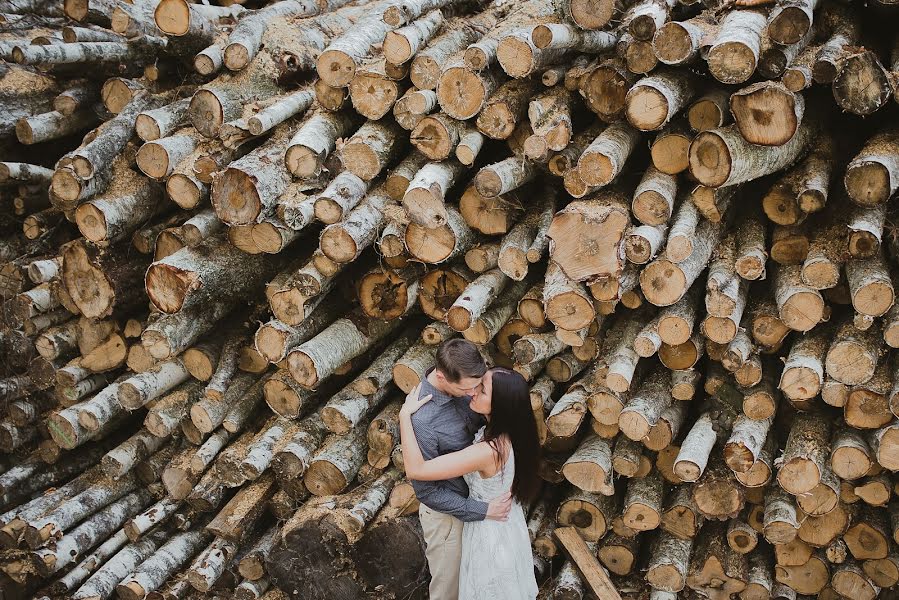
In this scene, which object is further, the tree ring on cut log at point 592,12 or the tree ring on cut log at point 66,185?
the tree ring on cut log at point 66,185

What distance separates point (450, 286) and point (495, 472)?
1.29 meters

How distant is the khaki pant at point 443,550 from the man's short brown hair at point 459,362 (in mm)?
794

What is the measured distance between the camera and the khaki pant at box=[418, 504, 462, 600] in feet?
11.1

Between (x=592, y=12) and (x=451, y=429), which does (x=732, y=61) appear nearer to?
(x=592, y=12)

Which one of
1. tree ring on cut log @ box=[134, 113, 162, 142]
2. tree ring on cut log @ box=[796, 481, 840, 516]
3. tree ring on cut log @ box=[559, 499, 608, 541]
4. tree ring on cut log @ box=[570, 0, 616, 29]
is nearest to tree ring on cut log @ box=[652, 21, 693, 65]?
tree ring on cut log @ box=[570, 0, 616, 29]

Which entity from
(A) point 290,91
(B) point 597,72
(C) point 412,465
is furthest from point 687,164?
(A) point 290,91

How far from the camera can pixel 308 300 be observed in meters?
4.00

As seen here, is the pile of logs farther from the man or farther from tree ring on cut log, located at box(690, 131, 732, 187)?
the man

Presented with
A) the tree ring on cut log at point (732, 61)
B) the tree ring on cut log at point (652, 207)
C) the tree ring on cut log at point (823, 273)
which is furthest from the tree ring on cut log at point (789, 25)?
the tree ring on cut log at point (823, 273)

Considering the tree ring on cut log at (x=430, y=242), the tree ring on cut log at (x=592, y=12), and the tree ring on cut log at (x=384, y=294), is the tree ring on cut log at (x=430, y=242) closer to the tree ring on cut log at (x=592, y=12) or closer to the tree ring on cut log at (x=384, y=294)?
the tree ring on cut log at (x=384, y=294)

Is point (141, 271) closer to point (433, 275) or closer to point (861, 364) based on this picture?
point (433, 275)

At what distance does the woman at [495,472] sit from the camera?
3.08 m

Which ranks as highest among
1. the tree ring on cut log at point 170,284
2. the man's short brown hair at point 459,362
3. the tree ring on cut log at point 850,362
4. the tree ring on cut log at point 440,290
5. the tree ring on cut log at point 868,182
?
the tree ring on cut log at point 868,182

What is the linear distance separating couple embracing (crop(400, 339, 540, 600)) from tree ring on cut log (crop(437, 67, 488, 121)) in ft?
4.43
